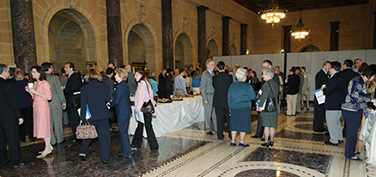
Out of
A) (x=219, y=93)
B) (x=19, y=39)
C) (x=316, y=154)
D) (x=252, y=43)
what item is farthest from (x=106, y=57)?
(x=252, y=43)

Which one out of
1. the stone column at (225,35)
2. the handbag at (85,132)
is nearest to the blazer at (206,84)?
the handbag at (85,132)

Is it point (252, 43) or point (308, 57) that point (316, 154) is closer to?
point (308, 57)

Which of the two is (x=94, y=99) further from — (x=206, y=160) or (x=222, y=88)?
(x=222, y=88)

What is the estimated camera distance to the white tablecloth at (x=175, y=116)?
5965mm

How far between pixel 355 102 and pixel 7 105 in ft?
18.1

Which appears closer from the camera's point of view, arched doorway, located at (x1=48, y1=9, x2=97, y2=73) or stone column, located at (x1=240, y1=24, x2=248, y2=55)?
arched doorway, located at (x1=48, y1=9, x2=97, y2=73)

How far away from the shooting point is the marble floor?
3.70 meters

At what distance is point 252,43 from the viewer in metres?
22.0

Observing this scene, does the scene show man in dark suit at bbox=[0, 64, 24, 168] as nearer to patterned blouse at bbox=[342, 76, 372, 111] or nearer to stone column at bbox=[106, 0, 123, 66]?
patterned blouse at bbox=[342, 76, 372, 111]

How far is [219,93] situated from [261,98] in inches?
39.1

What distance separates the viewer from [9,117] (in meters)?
3.91

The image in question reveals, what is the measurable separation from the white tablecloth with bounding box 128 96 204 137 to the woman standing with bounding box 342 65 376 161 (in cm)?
378

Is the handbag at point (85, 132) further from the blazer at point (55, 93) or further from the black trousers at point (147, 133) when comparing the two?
the blazer at point (55, 93)

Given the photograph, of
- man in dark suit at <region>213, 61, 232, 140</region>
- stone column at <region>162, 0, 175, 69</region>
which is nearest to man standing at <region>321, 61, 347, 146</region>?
man in dark suit at <region>213, 61, 232, 140</region>
